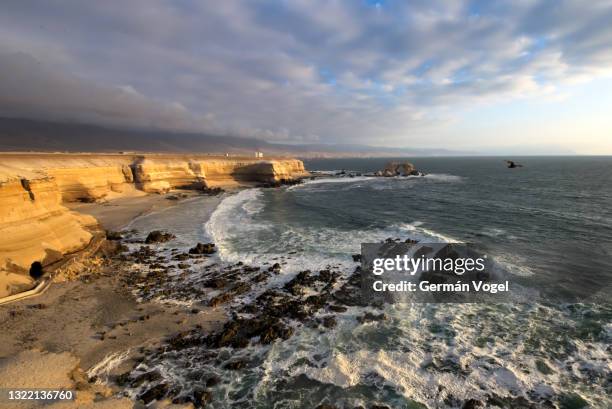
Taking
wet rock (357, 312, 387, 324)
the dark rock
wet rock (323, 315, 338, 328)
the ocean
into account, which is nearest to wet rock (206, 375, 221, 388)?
the ocean

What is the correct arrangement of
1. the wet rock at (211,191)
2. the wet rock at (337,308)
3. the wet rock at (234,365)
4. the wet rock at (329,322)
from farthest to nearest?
the wet rock at (211,191)
the wet rock at (337,308)
the wet rock at (329,322)
the wet rock at (234,365)

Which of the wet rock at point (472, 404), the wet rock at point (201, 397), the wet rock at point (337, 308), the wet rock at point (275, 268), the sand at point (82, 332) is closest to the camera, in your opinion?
the wet rock at point (472, 404)

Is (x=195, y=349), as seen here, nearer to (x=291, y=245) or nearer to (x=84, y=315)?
(x=84, y=315)

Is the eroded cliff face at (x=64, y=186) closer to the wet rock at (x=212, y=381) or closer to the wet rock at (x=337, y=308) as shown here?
the wet rock at (x=212, y=381)

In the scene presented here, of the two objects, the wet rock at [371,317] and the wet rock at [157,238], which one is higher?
the wet rock at [157,238]

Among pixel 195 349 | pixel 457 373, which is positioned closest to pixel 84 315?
pixel 195 349

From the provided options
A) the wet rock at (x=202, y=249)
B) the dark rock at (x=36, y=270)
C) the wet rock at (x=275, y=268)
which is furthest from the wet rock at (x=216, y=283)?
the dark rock at (x=36, y=270)

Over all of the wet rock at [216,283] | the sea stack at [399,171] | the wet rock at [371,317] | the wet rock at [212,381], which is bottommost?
the wet rock at [212,381]

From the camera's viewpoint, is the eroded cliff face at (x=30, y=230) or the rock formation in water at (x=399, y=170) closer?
the eroded cliff face at (x=30, y=230)
